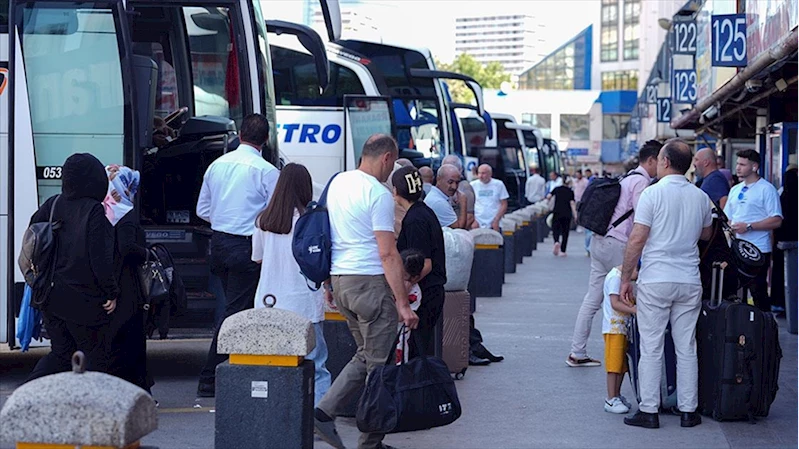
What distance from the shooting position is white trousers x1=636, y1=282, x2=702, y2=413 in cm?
812

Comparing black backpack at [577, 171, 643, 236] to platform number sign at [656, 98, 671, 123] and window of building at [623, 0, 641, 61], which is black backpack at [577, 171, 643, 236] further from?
window of building at [623, 0, 641, 61]

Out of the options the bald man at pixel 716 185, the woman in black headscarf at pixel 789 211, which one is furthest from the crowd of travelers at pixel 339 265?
the woman in black headscarf at pixel 789 211

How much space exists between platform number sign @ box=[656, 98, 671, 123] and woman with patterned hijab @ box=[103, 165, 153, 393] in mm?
26935

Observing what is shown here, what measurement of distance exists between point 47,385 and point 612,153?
94.3 m

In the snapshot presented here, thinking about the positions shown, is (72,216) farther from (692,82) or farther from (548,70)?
(548,70)

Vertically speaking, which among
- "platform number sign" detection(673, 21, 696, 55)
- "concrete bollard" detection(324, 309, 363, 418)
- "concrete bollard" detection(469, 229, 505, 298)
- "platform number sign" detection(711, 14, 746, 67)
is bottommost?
"concrete bollard" detection(469, 229, 505, 298)

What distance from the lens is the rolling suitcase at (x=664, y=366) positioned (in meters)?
8.65

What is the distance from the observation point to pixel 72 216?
300 inches

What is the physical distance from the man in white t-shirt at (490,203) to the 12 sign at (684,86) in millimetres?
8137

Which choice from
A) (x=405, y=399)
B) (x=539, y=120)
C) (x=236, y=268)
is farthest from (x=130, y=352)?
(x=539, y=120)

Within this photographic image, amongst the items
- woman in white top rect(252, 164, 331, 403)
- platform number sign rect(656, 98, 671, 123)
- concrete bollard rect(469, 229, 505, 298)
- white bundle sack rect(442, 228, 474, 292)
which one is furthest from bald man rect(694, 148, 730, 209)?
platform number sign rect(656, 98, 671, 123)

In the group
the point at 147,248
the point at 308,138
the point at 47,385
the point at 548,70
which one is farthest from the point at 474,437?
the point at 548,70

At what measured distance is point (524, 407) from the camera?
917 centimetres

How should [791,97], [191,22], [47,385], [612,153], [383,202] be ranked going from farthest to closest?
[612,153], [791,97], [191,22], [383,202], [47,385]
